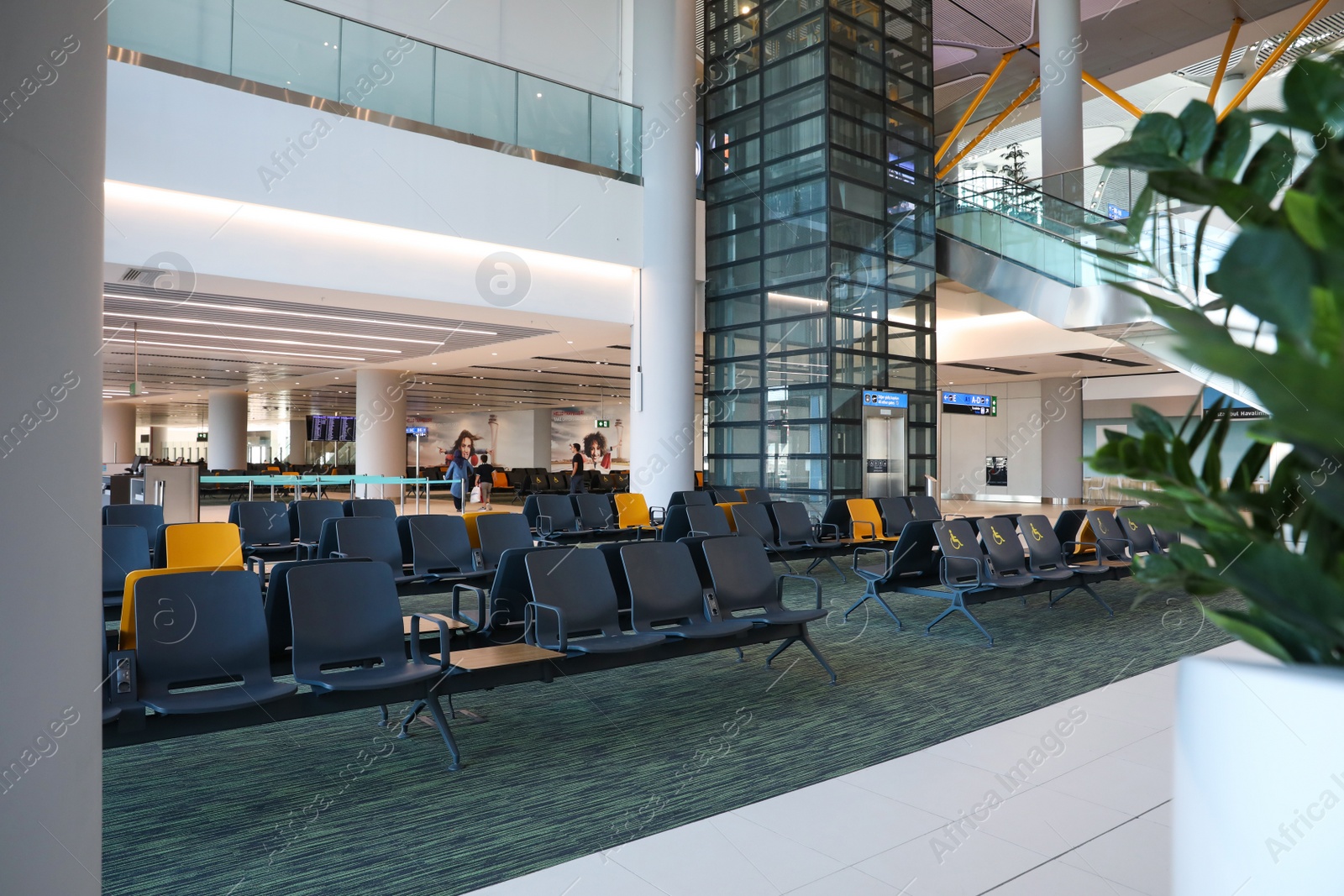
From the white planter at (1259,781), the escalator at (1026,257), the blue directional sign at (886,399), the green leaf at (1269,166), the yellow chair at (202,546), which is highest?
the escalator at (1026,257)

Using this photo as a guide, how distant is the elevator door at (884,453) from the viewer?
12641 millimetres

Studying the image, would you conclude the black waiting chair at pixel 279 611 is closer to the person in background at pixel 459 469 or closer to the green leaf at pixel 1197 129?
the green leaf at pixel 1197 129

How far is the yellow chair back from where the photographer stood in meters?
10.1

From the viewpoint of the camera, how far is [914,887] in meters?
2.59

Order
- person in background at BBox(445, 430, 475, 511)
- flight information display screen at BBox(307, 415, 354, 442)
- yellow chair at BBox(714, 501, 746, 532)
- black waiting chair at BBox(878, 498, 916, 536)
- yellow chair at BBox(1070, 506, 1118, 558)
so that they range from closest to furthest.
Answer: yellow chair at BBox(1070, 506, 1118, 558)
yellow chair at BBox(714, 501, 746, 532)
black waiting chair at BBox(878, 498, 916, 536)
person in background at BBox(445, 430, 475, 511)
flight information display screen at BBox(307, 415, 354, 442)

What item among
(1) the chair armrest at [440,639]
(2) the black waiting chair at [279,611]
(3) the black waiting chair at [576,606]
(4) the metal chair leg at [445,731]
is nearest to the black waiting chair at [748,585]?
(3) the black waiting chair at [576,606]

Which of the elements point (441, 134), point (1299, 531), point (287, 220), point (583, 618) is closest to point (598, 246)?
point (441, 134)

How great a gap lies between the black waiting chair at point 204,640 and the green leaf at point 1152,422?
3160 millimetres

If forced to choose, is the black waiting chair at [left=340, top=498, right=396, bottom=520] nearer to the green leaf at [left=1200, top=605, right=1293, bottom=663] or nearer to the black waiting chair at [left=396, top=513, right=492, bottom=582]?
the black waiting chair at [left=396, top=513, right=492, bottom=582]

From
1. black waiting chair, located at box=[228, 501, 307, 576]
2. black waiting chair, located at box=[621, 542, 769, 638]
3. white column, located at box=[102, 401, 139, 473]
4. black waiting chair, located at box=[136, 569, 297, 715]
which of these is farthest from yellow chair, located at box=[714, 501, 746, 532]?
white column, located at box=[102, 401, 139, 473]

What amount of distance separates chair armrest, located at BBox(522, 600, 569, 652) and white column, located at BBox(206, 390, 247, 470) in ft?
78.9

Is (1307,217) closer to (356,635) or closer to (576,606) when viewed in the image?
(356,635)

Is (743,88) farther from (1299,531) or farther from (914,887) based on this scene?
(1299,531)

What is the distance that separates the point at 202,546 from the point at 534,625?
8.54ft
